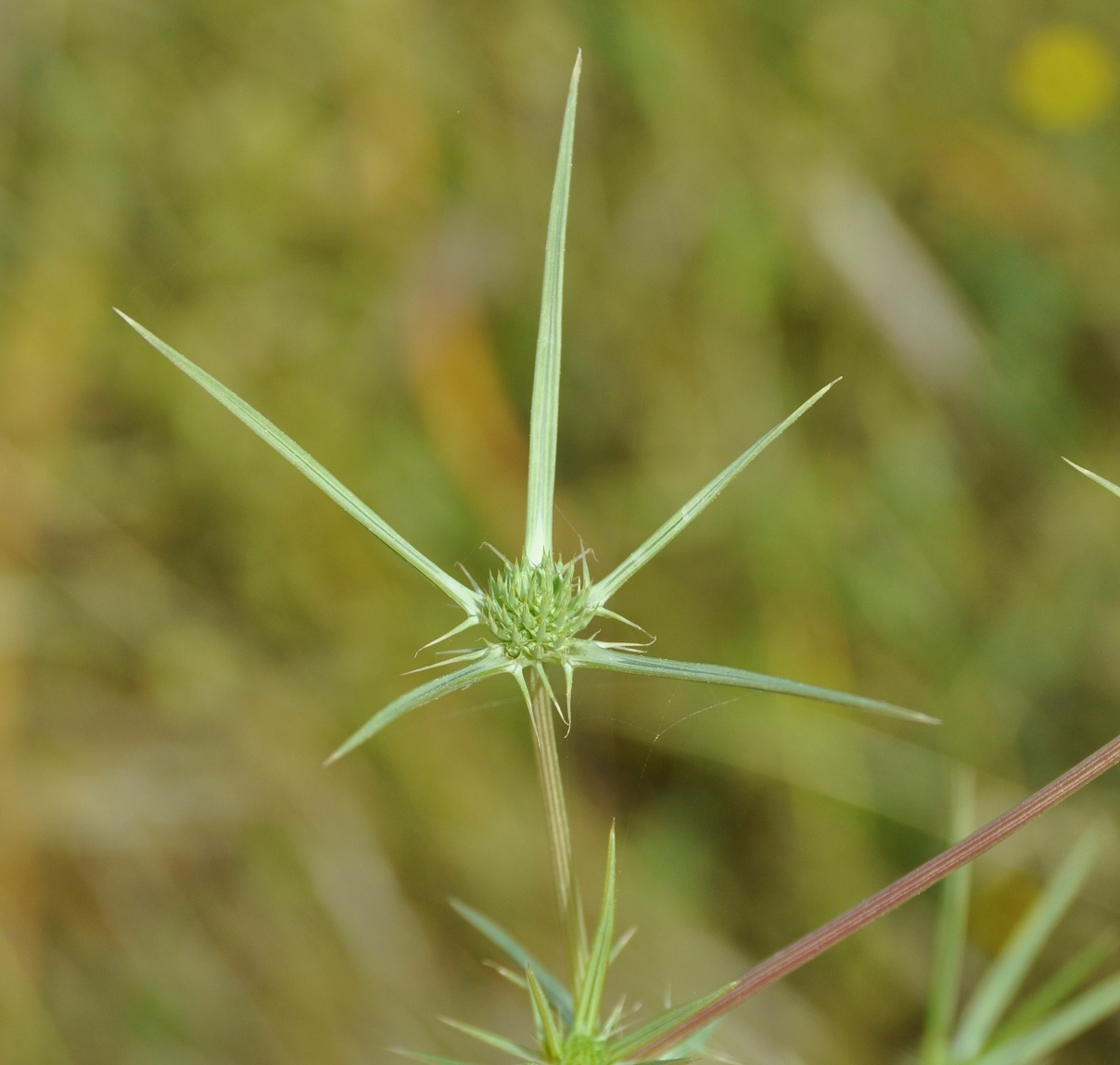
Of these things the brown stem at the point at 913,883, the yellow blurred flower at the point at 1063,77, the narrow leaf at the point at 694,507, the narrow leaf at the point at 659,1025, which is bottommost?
the narrow leaf at the point at 659,1025

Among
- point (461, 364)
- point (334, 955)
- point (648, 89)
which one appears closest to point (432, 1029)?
point (334, 955)

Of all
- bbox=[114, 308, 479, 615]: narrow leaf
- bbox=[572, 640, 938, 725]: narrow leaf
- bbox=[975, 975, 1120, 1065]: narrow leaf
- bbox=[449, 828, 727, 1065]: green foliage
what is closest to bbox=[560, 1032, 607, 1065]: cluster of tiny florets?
bbox=[449, 828, 727, 1065]: green foliage

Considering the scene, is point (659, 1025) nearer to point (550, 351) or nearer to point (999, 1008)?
point (550, 351)

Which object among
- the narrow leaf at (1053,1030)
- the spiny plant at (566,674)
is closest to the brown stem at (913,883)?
the spiny plant at (566,674)

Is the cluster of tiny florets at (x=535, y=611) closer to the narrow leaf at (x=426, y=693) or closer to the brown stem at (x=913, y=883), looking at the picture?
the narrow leaf at (x=426, y=693)

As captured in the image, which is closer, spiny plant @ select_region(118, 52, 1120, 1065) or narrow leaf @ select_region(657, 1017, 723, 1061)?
spiny plant @ select_region(118, 52, 1120, 1065)

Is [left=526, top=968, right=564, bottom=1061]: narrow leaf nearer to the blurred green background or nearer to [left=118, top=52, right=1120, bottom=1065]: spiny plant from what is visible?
[left=118, top=52, right=1120, bottom=1065]: spiny plant
